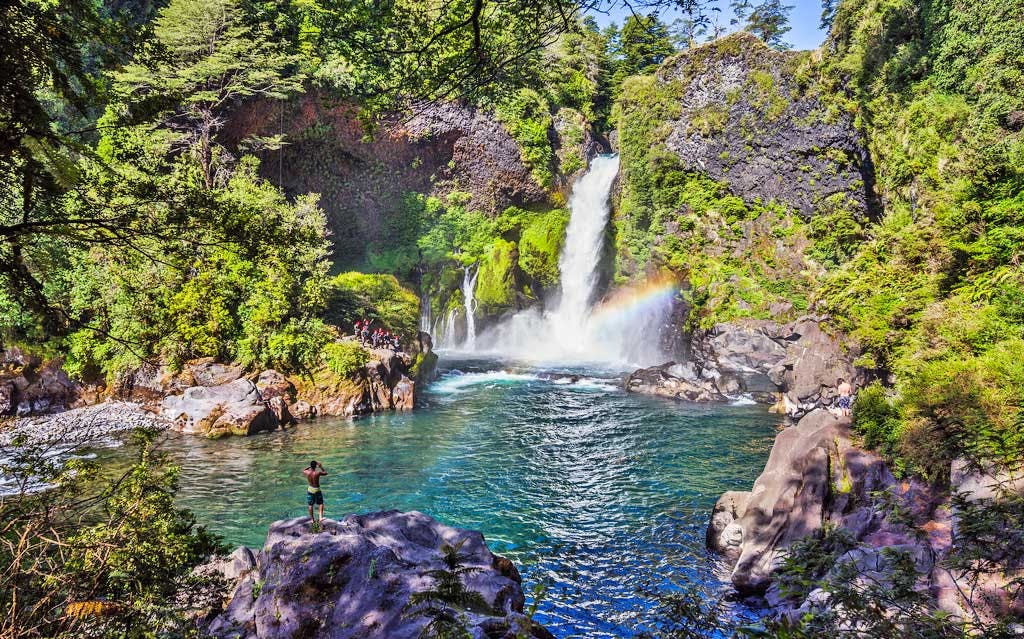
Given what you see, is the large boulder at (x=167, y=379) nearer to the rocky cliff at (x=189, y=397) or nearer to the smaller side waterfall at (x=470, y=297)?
the rocky cliff at (x=189, y=397)

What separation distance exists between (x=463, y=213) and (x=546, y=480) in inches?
967

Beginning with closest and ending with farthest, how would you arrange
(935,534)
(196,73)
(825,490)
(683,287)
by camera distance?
(935,534) < (825,490) < (196,73) < (683,287)

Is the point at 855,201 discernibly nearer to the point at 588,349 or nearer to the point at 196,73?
the point at 588,349

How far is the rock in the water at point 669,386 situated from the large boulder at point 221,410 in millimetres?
14758

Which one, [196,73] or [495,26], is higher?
[196,73]

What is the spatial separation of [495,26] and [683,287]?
24.8 meters

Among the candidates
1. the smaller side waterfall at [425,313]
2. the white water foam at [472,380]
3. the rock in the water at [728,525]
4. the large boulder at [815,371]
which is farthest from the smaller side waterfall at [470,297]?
the rock in the water at [728,525]

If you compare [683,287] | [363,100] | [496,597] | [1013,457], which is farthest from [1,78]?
[683,287]

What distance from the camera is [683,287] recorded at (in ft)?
92.5

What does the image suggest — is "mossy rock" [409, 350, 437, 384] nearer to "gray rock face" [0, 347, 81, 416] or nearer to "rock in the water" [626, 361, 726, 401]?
"rock in the water" [626, 361, 726, 401]

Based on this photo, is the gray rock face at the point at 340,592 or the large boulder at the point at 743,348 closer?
the gray rock face at the point at 340,592

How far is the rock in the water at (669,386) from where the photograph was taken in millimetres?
21750

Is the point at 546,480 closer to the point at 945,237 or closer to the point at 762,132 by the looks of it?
the point at 945,237

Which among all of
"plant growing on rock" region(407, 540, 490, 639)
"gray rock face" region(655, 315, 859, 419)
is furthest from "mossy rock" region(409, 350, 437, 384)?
"plant growing on rock" region(407, 540, 490, 639)
